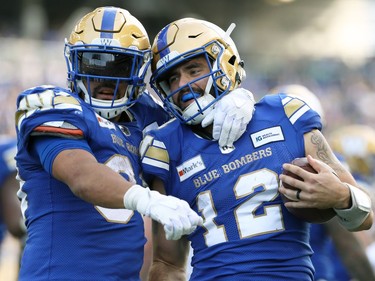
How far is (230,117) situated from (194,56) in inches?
16.0

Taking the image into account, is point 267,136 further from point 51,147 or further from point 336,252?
point 336,252

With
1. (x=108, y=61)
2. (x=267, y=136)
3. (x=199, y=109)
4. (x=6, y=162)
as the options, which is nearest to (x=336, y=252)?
(x=267, y=136)

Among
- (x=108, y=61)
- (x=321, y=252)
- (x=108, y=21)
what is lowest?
(x=321, y=252)

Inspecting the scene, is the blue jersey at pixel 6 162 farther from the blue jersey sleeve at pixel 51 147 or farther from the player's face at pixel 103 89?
the blue jersey sleeve at pixel 51 147

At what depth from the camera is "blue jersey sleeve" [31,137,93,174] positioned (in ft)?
10.2

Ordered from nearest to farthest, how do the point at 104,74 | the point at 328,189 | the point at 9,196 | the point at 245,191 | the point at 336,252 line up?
the point at 328,189 → the point at 245,191 → the point at 104,74 → the point at 336,252 → the point at 9,196

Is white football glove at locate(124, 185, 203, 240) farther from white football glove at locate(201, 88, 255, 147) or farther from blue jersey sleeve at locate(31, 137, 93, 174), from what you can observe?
white football glove at locate(201, 88, 255, 147)

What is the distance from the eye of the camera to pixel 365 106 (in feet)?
55.9

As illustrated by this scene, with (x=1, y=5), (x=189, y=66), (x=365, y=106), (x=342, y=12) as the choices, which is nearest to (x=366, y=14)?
(x=342, y=12)

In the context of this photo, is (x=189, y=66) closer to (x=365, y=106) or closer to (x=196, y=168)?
(x=196, y=168)

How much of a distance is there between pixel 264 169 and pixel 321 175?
33cm

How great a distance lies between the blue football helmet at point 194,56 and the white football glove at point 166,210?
801mm

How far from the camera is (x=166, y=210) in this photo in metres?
2.84

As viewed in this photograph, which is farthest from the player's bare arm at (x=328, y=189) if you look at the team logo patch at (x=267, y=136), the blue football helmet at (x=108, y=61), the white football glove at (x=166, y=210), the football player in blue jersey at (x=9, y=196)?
the football player in blue jersey at (x=9, y=196)
